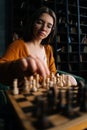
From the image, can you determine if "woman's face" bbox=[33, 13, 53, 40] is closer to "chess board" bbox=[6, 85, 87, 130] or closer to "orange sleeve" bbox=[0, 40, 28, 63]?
"orange sleeve" bbox=[0, 40, 28, 63]

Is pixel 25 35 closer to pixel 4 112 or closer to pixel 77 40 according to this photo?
pixel 4 112

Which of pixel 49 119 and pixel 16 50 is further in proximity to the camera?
pixel 16 50

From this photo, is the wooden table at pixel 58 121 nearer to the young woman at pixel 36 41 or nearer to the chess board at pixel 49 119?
the chess board at pixel 49 119

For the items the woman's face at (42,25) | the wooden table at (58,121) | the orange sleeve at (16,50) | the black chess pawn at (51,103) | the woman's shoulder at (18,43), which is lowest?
the wooden table at (58,121)

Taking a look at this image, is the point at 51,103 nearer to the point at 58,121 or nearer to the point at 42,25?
the point at 58,121

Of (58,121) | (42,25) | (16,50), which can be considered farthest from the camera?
(42,25)

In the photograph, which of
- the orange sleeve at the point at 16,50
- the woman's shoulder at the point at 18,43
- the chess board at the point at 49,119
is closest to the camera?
the chess board at the point at 49,119

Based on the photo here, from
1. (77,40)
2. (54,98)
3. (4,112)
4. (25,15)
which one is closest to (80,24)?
(77,40)

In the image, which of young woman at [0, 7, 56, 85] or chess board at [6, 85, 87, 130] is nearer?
chess board at [6, 85, 87, 130]

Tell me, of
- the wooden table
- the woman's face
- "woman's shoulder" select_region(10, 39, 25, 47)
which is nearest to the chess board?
the wooden table

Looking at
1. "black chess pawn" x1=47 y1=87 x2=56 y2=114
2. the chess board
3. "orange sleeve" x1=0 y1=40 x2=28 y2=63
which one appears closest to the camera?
the chess board

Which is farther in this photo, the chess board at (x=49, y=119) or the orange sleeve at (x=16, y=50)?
the orange sleeve at (x=16, y=50)

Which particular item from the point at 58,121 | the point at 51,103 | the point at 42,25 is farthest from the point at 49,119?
the point at 42,25

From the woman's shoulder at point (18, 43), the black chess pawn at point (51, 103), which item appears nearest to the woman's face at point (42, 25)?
the woman's shoulder at point (18, 43)
